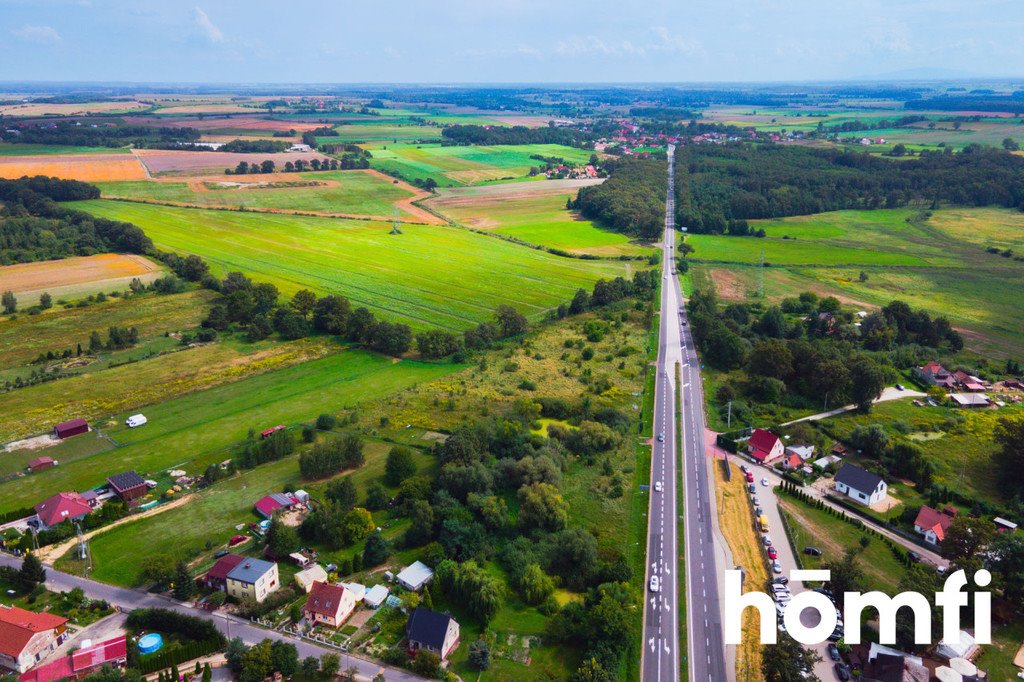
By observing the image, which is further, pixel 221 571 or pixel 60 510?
pixel 60 510

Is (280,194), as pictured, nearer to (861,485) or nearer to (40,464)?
(40,464)

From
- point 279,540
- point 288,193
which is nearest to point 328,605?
point 279,540

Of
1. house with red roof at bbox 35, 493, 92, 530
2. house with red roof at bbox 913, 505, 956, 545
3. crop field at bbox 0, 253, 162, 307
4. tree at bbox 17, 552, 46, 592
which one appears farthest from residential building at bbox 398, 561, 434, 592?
crop field at bbox 0, 253, 162, 307

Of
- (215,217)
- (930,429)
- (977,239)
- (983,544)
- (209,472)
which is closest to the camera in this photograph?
(983,544)

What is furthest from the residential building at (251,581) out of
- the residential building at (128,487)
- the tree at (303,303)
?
the tree at (303,303)

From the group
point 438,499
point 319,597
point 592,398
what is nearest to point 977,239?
point 592,398

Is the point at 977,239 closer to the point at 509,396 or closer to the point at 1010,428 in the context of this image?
the point at 1010,428

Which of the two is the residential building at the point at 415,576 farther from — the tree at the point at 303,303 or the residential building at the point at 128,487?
the tree at the point at 303,303
